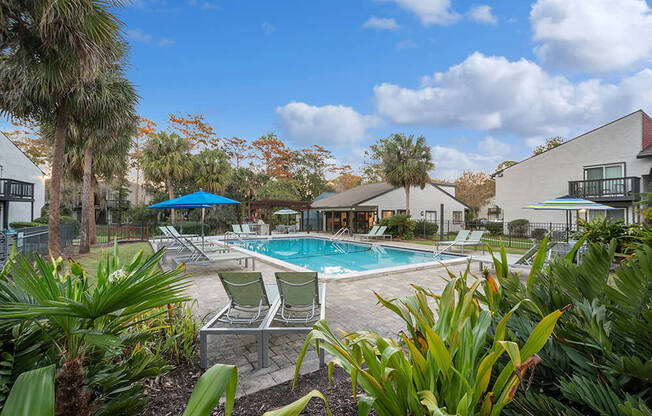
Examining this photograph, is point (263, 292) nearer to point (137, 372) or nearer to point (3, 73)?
point (137, 372)

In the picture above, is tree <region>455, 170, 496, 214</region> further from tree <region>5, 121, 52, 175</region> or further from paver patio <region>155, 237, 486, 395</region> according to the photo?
tree <region>5, 121, 52, 175</region>

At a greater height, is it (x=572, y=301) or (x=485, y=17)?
(x=485, y=17)

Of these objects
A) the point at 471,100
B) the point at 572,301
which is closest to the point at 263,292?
the point at 572,301

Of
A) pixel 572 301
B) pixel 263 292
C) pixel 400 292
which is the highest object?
pixel 572 301

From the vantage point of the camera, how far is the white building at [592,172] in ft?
52.6

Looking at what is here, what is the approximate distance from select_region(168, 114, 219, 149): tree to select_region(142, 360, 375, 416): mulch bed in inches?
1191

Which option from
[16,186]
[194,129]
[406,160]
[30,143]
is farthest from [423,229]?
[30,143]

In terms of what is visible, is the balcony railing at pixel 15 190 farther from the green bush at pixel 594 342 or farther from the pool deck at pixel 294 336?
the green bush at pixel 594 342

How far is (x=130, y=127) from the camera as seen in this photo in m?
11.0

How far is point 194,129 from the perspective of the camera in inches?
1175

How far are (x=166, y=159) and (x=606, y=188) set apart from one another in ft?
93.2

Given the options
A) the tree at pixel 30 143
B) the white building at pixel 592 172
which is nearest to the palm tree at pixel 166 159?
the tree at pixel 30 143

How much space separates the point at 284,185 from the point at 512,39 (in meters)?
23.4

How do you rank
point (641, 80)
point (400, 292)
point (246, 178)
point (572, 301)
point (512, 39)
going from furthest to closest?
point (246, 178), point (641, 80), point (512, 39), point (400, 292), point (572, 301)
